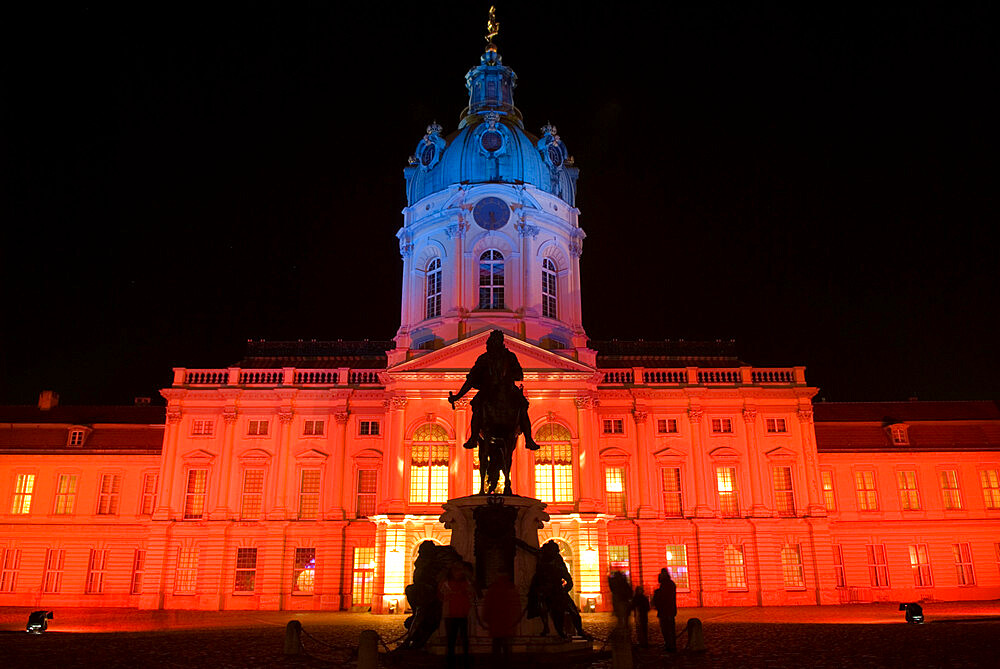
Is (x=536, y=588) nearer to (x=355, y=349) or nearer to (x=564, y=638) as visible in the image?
(x=564, y=638)

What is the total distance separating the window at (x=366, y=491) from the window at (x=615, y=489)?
39.1 feet

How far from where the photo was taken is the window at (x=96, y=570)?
1703 inches

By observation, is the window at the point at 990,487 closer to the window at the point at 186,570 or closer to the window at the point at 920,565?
the window at the point at 920,565

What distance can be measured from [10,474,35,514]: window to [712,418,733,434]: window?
37.5 m

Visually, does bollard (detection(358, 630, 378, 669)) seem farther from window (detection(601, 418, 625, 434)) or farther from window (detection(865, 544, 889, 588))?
window (detection(865, 544, 889, 588))

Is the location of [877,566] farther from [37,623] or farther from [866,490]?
[37,623]

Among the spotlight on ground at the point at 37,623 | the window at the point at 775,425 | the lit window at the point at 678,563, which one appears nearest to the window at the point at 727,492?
the lit window at the point at 678,563

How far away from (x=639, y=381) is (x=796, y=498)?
390 inches

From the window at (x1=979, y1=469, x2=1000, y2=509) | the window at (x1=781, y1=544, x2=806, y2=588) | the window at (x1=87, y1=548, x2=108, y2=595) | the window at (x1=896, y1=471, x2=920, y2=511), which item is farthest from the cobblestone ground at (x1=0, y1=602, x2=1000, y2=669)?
the window at (x1=979, y1=469, x2=1000, y2=509)

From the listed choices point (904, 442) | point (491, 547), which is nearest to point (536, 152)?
point (904, 442)

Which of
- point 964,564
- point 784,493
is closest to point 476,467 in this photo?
point 784,493

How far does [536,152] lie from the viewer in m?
46.0

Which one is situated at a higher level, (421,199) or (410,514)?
(421,199)

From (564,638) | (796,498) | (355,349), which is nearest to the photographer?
(564,638)
